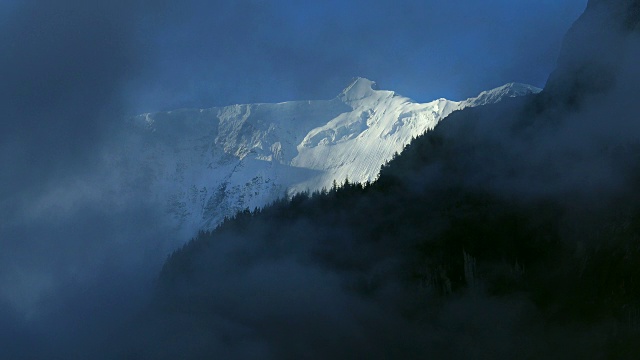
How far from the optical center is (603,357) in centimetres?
19762

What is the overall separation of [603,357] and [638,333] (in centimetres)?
869

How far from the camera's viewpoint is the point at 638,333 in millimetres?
196250
